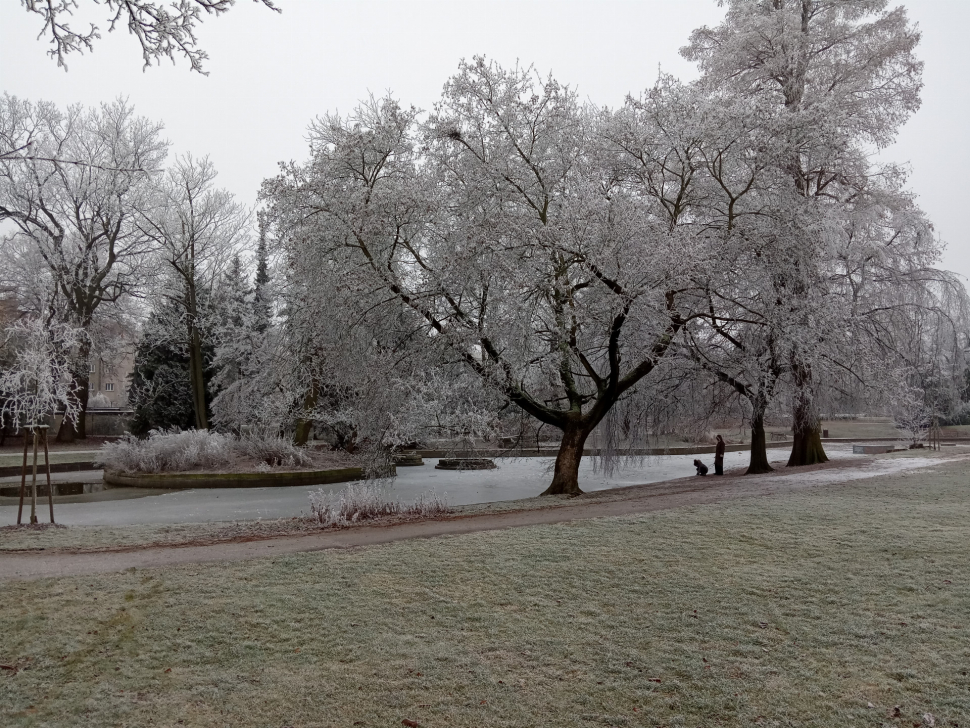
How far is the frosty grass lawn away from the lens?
14.9 ft

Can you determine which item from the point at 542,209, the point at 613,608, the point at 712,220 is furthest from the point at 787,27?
the point at 613,608

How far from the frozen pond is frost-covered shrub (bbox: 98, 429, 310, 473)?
200cm

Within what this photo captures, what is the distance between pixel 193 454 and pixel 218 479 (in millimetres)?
1459

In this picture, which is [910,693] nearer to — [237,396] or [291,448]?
[291,448]

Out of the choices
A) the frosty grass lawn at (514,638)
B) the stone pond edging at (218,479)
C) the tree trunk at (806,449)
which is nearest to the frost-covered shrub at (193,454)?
the stone pond edging at (218,479)

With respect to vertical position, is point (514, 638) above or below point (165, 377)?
below

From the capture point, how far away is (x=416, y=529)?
31.6ft

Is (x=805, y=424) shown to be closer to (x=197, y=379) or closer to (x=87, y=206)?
(x=197, y=379)

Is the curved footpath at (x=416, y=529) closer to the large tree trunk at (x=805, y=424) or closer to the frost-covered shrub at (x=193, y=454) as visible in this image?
the large tree trunk at (x=805, y=424)

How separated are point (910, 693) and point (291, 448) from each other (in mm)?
19023

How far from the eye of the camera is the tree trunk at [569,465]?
1528cm

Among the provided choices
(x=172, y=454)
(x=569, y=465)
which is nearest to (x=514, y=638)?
(x=569, y=465)

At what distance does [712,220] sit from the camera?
1569 cm

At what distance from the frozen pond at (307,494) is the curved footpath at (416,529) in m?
3.02
